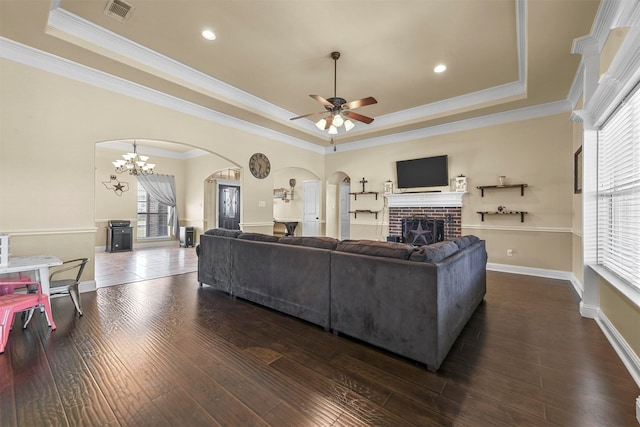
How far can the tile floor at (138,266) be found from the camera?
4.62 meters

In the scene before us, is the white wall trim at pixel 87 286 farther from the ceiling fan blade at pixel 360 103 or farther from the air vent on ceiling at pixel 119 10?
the ceiling fan blade at pixel 360 103

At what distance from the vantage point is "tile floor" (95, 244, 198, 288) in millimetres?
4625

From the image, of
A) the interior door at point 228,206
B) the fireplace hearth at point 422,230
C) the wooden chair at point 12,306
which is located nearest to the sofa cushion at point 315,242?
the wooden chair at point 12,306

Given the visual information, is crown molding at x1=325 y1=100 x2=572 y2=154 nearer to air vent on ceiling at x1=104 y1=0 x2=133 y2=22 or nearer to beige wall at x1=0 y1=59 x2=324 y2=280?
beige wall at x1=0 y1=59 x2=324 y2=280

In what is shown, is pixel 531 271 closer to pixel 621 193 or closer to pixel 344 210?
pixel 621 193

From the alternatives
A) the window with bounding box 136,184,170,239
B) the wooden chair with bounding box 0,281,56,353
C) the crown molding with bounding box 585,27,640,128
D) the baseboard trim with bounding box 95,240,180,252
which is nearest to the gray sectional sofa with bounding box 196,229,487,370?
the crown molding with bounding box 585,27,640,128

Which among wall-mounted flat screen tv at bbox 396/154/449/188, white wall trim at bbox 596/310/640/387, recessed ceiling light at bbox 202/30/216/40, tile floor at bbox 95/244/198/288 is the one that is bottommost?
tile floor at bbox 95/244/198/288

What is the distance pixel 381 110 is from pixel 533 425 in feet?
17.4

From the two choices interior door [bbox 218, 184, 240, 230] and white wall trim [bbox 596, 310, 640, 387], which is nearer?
white wall trim [bbox 596, 310, 640, 387]

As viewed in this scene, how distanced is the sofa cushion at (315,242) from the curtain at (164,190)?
24.0 feet

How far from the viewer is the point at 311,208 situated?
28.3 feet

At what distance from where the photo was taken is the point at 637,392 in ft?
5.78

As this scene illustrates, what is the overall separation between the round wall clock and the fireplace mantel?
288 cm

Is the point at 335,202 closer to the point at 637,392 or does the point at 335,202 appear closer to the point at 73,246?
the point at 73,246
